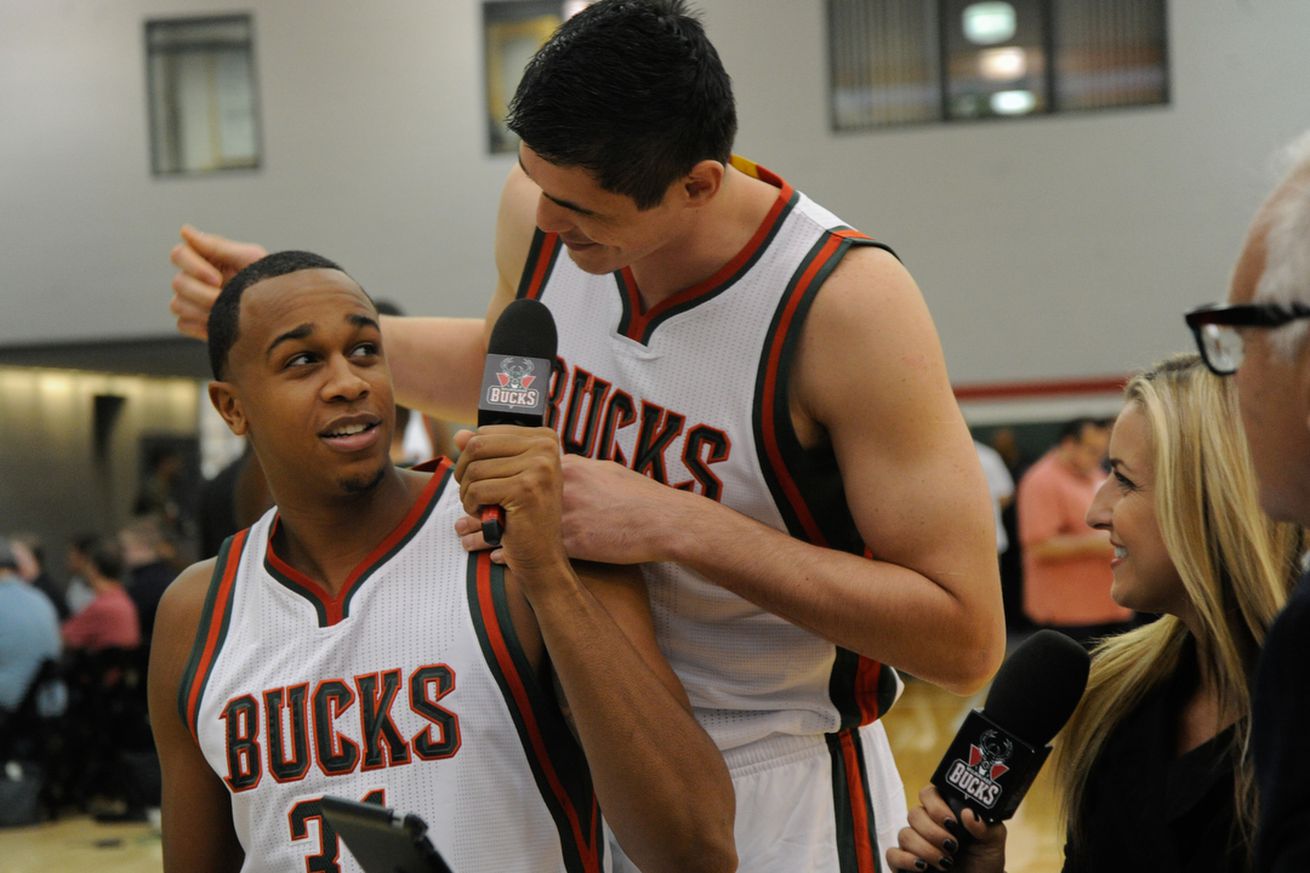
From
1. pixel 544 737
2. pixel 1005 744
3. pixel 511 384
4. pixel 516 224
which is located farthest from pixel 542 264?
pixel 1005 744

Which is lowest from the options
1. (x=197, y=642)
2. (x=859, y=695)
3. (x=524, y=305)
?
(x=859, y=695)

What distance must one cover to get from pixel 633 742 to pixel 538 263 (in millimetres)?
880

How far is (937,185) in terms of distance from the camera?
11.0 metres

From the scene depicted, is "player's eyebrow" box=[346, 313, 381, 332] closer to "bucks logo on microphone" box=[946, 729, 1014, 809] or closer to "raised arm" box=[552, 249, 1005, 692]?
"raised arm" box=[552, 249, 1005, 692]

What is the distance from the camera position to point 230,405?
230cm

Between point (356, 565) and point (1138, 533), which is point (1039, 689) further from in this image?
point (356, 565)

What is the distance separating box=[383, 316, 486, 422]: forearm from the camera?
8.69 ft

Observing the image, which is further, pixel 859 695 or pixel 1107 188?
pixel 1107 188

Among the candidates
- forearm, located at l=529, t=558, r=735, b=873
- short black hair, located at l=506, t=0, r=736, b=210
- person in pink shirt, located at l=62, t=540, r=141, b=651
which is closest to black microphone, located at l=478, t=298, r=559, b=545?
forearm, located at l=529, t=558, r=735, b=873

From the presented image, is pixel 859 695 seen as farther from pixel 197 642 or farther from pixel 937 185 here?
pixel 937 185

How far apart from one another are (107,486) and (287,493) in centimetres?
1224

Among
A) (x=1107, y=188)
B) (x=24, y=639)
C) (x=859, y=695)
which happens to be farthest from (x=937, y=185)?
(x=859, y=695)

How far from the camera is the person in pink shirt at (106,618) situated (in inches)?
347

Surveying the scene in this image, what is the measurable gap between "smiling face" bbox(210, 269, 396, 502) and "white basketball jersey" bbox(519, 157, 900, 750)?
0.97 ft
